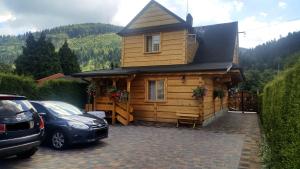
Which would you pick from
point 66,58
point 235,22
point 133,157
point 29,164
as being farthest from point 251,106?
point 66,58

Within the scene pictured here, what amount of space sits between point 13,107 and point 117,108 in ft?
31.4

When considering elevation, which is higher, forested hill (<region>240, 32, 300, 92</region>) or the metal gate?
forested hill (<region>240, 32, 300, 92</region>)

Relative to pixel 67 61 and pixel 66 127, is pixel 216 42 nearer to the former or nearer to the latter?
pixel 66 127

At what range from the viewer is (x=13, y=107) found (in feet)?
22.4

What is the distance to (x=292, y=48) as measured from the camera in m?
41.5

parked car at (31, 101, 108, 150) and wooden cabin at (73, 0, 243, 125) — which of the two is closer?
parked car at (31, 101, 108, 150)

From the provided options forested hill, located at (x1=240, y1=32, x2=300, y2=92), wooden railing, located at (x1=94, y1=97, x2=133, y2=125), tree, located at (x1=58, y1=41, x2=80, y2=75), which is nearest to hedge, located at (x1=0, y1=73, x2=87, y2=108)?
wooden railing, located at (x1=94, y1=97, x2=133, y2=125)

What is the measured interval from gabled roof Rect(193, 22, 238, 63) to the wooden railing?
5.93 metres

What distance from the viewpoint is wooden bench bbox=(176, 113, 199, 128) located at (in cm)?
1483

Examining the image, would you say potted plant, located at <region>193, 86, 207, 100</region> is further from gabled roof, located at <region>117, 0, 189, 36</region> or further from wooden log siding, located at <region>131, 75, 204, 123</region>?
gabled roof, located at <region>117, 0, 189, 36</region>

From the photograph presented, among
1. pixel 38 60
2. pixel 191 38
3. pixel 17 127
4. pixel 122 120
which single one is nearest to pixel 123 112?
pixel 122 120

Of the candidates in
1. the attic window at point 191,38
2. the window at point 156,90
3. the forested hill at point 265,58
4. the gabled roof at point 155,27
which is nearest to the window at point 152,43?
the gabled roof at point 155,27

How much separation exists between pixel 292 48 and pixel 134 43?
31.0m

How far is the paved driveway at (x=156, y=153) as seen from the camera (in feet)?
24.3
